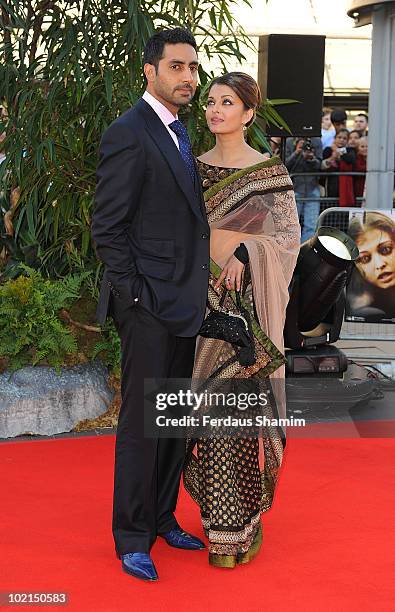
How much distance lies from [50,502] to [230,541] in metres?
1.12

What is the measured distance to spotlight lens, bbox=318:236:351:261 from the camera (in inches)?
247

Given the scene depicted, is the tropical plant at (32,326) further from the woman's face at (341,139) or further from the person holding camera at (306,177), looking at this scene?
the woman's face at (341,139)

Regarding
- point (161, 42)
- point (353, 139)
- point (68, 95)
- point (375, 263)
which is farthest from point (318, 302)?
point (353, 139)

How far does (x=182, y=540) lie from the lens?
4.06 m

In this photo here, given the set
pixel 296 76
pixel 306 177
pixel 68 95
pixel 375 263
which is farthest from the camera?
Result: pixel 306 177

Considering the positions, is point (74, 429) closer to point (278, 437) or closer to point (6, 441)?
point (6, 441)

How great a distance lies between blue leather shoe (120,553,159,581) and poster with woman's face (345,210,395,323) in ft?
12.6

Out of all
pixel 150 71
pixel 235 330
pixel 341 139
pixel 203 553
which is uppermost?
pixel 341 139

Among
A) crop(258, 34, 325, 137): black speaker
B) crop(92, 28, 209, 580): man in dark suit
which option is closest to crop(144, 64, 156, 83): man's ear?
crop(92, 28, 209, 580): man in dark suit

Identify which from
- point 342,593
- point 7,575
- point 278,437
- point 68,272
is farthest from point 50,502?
point 68,272

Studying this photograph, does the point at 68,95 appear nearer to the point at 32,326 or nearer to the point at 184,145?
the point at 32,326

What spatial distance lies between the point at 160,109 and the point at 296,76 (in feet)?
15.6

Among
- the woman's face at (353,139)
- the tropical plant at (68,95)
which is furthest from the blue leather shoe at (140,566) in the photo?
the woman's face at (353,139)

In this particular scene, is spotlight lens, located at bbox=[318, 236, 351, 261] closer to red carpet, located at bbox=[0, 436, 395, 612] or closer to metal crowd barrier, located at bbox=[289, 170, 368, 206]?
red carpet, located at bbox=[0, 436, 395, 612]
